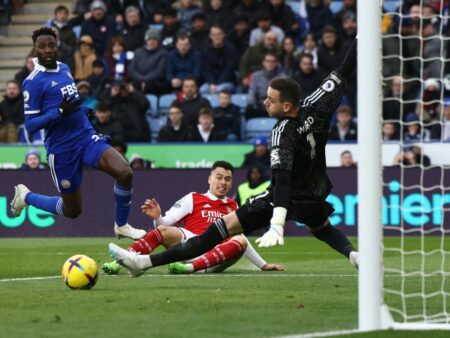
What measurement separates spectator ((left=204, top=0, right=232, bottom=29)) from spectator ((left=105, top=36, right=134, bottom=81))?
1.74 m

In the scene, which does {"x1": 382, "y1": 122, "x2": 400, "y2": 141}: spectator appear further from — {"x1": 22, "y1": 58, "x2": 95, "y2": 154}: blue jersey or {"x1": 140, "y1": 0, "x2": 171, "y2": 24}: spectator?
{"x1": 22, "y1": 58, "x2": 95, "y2": 154}: blue jersey

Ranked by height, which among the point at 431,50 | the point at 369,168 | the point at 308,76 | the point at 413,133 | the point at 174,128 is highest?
the point at 431,50

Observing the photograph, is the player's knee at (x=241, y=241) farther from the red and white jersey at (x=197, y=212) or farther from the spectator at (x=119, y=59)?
the spectator at (x=119, y=59)

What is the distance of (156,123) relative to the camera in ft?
72.1

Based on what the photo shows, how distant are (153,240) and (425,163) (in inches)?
333

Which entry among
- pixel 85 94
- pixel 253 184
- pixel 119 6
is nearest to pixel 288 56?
pixel 85 94

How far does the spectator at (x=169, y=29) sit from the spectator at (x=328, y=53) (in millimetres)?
2906

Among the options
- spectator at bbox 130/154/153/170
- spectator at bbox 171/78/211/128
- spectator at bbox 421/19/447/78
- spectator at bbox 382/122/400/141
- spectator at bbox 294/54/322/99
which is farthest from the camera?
spectator at bbox 421/19/447/78

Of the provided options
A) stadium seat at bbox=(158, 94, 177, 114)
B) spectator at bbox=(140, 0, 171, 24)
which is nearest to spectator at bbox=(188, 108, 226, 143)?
stadium seat at bbox=(158, 94, 177, 114)

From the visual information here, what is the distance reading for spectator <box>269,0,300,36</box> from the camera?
2312 cm

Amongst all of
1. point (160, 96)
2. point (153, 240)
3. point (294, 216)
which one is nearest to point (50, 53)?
point (153, 240)

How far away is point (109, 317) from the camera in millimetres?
7566

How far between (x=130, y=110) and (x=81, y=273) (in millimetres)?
12080

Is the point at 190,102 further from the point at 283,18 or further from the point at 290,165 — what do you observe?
the point at 290,165
